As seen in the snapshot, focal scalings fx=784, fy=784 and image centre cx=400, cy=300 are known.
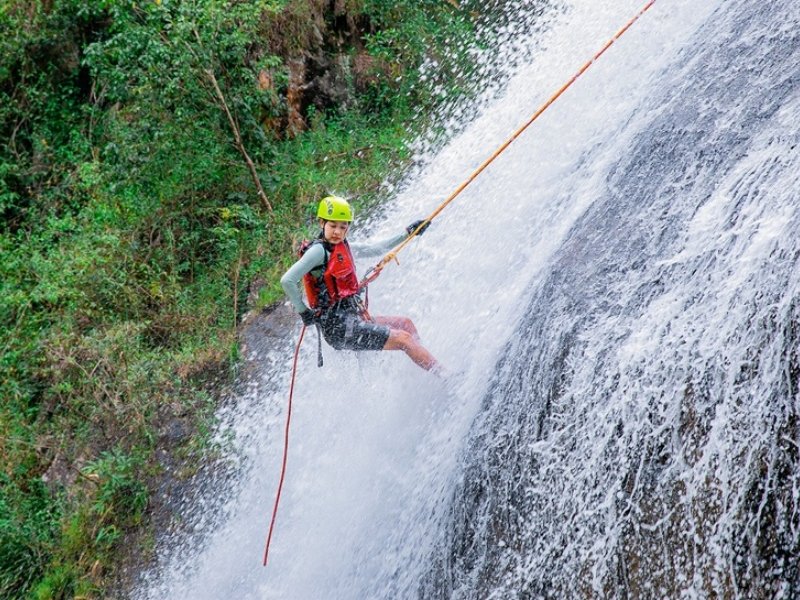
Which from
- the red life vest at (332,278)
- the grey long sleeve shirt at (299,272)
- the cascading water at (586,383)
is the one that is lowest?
the cascading water at (586,383)

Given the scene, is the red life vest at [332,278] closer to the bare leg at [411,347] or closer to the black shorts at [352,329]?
the black shorts at [352,329]

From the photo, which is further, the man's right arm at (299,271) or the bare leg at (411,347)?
the bare leg at (411,347)

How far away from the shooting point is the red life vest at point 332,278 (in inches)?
230

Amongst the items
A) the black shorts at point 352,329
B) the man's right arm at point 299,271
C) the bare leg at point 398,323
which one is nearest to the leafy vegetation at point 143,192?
the black shorts at point 352,329

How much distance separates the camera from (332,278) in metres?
5.89

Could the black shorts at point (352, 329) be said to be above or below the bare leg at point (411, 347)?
above

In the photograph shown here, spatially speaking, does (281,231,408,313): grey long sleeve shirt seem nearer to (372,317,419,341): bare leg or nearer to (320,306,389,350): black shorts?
(320,306,389,350): black shorts

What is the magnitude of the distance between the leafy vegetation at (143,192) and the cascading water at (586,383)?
1136 millimetres

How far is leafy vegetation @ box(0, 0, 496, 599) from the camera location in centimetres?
807

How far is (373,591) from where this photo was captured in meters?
5.60

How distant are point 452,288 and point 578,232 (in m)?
1.55

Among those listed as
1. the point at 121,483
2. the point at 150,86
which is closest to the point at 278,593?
the point at 121,483

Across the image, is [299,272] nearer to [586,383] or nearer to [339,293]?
[339,293]

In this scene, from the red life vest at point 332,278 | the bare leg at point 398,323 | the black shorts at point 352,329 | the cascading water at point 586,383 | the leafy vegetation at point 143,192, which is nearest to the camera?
the cascading water at point 586,383
